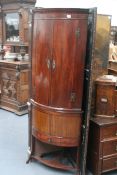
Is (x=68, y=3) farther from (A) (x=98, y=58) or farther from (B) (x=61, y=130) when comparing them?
(B) (x=61, y=130)

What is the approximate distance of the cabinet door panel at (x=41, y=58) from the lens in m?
2.46

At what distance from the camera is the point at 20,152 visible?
3250mm

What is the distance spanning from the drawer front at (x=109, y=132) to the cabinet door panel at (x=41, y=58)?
65 cm

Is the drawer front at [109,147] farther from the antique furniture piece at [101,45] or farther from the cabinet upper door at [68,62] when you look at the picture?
the cabinet upper door at [68,62]

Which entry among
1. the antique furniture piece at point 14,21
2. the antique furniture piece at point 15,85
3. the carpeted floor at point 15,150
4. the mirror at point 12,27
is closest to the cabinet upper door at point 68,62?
the carpeted floor at point 15,150

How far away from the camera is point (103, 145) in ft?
8.59

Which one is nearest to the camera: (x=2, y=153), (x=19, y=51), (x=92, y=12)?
(x=92, y=12)

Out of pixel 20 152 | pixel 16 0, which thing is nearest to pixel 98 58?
pixel 20 152

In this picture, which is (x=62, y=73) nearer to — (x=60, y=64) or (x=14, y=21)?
(x=60, y=64)

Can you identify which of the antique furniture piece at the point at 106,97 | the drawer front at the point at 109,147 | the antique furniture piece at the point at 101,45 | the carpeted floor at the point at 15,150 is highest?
the antique furniture piece at the point at 101,45

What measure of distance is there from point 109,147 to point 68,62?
100 centimetres

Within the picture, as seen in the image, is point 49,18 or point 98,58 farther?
point 98,58

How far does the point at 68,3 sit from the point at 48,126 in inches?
52.5

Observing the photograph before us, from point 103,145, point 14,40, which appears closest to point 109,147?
point 103,145
